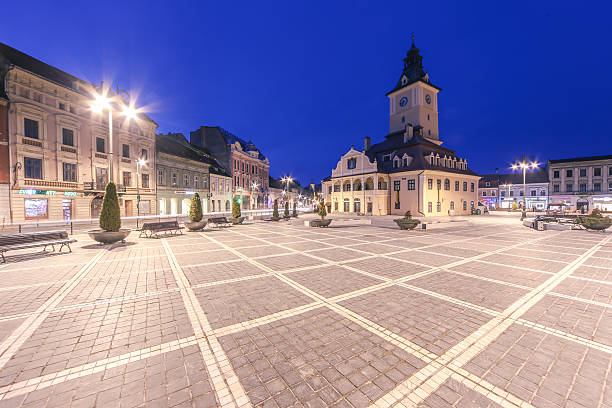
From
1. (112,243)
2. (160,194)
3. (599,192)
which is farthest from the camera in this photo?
(599,192)

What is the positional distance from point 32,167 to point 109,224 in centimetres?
1689

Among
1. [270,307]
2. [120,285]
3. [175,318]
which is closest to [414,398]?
[270,307]

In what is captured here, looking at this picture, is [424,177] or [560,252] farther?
[424,177]

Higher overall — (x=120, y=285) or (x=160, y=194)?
(x=160, y=194)

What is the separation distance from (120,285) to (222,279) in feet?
8.46

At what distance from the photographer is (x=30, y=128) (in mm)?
20375

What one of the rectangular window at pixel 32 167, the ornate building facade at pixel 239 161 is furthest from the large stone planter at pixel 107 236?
the ornate building facade at pixel 239 161

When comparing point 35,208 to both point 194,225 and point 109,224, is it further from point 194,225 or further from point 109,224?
point 109,224

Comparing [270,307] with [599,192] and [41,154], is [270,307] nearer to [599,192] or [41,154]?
[41,154]

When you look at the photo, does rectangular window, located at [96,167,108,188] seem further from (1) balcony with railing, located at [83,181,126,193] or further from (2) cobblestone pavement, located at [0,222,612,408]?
(2) cobblestone pavement, located at [0,222,612,408]

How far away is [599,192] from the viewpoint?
152 ft

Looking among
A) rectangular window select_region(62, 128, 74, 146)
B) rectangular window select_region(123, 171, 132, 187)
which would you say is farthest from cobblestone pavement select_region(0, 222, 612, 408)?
rectangular window select_region(123, 171, 132, 187)

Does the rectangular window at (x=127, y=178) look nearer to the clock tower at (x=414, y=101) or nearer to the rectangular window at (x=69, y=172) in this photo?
the rectangular window at (x=69, y=172)

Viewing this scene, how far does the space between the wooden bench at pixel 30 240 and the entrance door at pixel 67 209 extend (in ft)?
57.4
